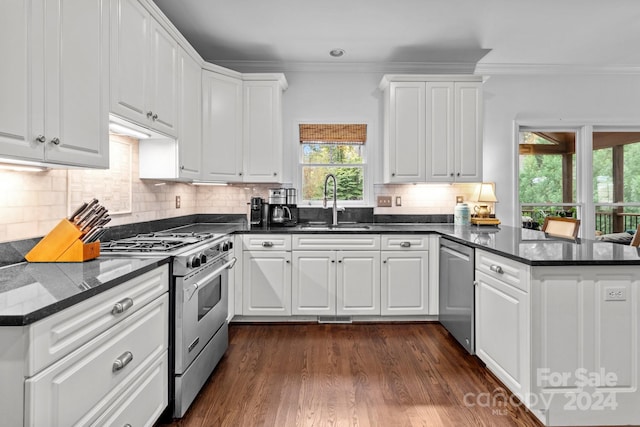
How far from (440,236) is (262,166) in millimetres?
1852

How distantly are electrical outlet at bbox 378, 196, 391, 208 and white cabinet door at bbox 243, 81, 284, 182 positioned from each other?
1.16 meters

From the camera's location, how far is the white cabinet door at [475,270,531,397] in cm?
193

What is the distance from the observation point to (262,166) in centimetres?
370

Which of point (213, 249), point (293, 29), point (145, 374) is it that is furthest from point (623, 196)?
point (145, 374)

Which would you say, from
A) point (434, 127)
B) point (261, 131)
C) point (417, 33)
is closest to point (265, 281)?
point (261, 131)

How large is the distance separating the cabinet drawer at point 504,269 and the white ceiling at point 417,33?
78.0 inches

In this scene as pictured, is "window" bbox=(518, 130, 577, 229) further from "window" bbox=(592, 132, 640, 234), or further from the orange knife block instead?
the orange knife block

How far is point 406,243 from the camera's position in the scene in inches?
133

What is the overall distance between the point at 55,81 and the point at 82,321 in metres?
0.97

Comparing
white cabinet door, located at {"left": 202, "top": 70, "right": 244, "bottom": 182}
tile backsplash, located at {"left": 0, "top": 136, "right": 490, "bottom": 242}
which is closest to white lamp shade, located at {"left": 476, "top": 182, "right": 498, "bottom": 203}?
tile backsplash, located at {"left": 0, "top": 136, "right": 490, "bottom": 242}

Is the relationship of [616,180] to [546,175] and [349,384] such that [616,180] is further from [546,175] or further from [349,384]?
[349,384]

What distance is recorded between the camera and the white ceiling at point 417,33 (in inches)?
114

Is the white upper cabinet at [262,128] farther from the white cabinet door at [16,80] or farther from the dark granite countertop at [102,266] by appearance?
the white cabinet door at [16,80]

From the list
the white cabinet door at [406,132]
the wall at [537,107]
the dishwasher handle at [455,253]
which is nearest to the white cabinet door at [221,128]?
the white cabinet door at [406,132]
